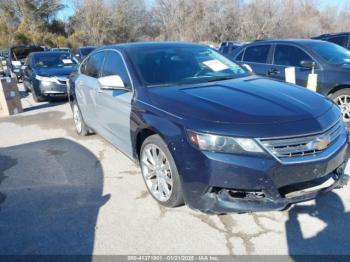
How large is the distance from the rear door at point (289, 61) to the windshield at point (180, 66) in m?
2.37

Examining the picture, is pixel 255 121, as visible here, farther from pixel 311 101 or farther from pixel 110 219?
pixel 110 219

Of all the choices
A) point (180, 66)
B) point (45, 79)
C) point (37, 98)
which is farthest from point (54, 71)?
point (180, 66)

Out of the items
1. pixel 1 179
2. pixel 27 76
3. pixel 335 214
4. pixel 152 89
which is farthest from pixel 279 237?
pixel 27 76

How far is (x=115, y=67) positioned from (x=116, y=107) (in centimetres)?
57

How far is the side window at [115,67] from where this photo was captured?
13.2 feet

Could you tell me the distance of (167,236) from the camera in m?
3.10

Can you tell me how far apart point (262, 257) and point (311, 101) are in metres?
1.54

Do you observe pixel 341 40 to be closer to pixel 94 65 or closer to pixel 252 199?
pixel 94 65

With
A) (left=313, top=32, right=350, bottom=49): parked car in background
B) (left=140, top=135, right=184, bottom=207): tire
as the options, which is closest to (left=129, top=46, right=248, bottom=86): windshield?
(left=140, top=135, right=184, bottom=207): tire

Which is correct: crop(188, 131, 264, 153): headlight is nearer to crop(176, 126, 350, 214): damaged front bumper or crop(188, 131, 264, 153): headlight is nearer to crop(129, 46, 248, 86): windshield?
crop(176, 126, 350, 214): damaged front bumper

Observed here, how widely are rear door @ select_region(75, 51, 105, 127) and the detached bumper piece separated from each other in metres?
2.66

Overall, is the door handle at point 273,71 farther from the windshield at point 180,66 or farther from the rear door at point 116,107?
the rear door at point 116,107

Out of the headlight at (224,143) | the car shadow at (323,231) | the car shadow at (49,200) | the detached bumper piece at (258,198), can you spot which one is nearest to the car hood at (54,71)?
the car shadow at (49,200)

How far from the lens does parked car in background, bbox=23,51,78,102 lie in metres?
9.98
